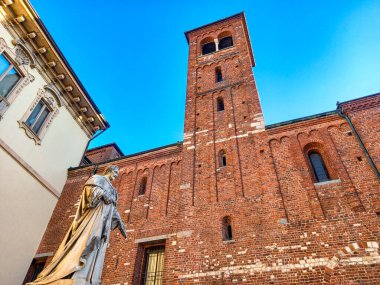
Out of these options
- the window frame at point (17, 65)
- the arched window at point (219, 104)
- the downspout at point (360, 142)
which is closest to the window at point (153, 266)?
the arched window at point (219, 104)

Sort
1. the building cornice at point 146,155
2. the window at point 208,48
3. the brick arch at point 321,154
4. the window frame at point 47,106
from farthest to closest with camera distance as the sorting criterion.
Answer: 1. the window at point 208,48
2. the building cornice at point 146,155
3. the window frame at point 47,106
4. the brick arch at point 321,154

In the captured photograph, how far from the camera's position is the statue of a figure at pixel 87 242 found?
4277 millimetres

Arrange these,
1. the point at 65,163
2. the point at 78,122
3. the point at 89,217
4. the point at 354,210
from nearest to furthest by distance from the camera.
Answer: the point at 89,217
the point at 354,210
the point at 65,163
the point at 78,122

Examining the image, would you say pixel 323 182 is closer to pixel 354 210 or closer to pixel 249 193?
pixel 354 210

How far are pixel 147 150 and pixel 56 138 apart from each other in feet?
16.7

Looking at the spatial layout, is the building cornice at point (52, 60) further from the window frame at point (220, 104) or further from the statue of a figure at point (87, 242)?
the statue of a figure at point (87, 242)

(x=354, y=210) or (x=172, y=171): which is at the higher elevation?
(x=172, y=171)

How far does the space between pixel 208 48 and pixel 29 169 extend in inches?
541

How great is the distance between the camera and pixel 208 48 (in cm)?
1956

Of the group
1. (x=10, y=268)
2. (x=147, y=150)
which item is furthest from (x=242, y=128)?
(x=10, y=268)

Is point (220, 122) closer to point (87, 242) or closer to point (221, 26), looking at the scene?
point (87, 242)

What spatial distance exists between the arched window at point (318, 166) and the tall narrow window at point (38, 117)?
12912 millimetres

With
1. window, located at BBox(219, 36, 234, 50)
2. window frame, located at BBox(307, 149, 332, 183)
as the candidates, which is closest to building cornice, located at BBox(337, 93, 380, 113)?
window frame, located at BBox(307, 149, 332, 183)

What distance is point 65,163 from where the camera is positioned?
51.0 feet
